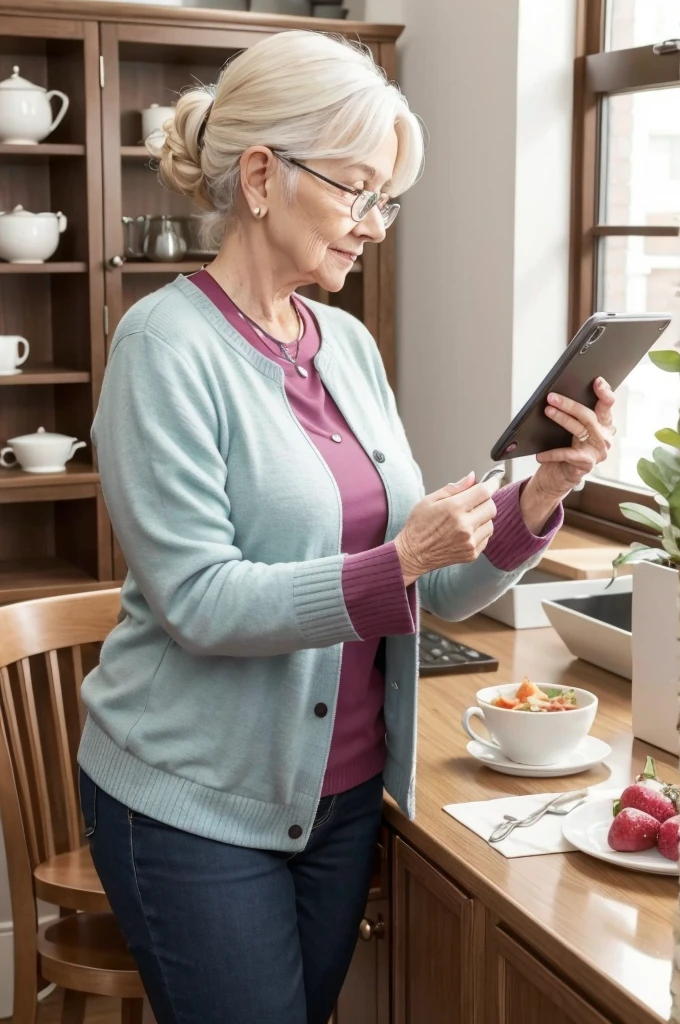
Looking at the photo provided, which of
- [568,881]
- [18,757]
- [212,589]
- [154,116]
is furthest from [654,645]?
[154,116]

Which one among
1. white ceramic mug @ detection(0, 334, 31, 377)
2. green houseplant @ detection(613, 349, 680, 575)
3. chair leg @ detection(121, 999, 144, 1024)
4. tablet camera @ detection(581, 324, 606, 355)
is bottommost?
chair leg @ detection(121, 999, 144, 1024)

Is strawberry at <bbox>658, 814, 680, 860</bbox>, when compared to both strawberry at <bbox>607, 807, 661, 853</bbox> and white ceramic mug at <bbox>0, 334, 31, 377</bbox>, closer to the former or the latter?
strawberry at <bbox>607, 807, 661, 853</bbox>

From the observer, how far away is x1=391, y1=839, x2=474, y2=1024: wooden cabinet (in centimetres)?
140

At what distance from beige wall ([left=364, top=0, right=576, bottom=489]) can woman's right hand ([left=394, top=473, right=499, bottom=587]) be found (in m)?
1.31

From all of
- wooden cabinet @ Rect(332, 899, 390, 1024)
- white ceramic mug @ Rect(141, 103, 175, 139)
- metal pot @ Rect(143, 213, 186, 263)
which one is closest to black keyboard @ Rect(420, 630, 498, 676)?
wooden cabinet @ Rect(332, 899, 390, 1024)

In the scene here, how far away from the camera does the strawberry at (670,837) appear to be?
4.16ft

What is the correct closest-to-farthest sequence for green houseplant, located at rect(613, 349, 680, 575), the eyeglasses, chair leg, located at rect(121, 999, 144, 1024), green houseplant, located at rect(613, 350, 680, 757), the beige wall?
green houseplant, located at rect(613, 349, 680, 575) < the eyeglasses < green houseplant, located at rect(613, 350, 680, 757) < chair leg, located at rect(121, 999, 144, 1024) < the beige wall

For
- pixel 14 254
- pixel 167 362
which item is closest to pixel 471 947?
pixel 167 362

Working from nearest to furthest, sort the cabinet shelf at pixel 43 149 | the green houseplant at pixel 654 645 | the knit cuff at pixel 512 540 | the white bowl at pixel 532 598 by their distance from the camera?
the knit cuff at pixel 512 540 → the green houseplant at pixel 654 645 → the white bowl at pixel 532 598 → the cabinet shelf at pixel 43 149

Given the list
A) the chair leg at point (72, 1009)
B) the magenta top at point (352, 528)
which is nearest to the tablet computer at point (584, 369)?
the magenta top at point (352, 528)

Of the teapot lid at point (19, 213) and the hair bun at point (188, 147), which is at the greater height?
the teapot lid at point (19, 213)

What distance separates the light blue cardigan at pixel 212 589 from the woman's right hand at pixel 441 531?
0.07 metres

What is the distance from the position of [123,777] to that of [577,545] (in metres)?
1.31

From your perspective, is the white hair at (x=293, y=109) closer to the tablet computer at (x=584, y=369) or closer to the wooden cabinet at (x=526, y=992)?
the tablet computer at (x=584, y=369)
